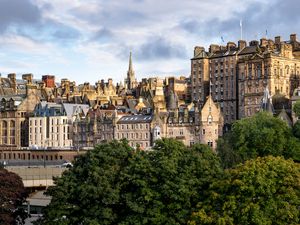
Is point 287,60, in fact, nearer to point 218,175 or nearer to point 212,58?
point 212,58

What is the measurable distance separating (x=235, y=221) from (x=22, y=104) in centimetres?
12885

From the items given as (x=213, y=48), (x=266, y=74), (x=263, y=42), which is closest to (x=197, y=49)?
(x=213, y=48)

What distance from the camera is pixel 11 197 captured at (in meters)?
59.6

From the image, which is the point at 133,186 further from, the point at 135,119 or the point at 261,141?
the point at 135,119

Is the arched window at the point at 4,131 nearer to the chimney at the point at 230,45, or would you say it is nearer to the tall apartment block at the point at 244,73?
the tall apartment block at the point at 244,73

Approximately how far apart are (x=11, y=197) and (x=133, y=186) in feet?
38.0

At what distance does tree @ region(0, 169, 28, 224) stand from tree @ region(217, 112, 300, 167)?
40334 millimetres

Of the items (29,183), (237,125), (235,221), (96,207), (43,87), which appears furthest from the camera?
(43,87)

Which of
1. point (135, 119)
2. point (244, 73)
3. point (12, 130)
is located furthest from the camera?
point (12, 130)

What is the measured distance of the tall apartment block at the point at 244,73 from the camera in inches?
5714

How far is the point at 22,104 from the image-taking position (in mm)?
171000

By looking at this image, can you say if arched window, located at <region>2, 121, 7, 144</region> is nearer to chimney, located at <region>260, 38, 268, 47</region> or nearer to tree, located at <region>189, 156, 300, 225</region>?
chimney, located at <region>260, 38, 268, 47</region>

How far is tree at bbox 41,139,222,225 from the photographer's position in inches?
2047

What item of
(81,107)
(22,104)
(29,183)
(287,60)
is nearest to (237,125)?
(29,183)
